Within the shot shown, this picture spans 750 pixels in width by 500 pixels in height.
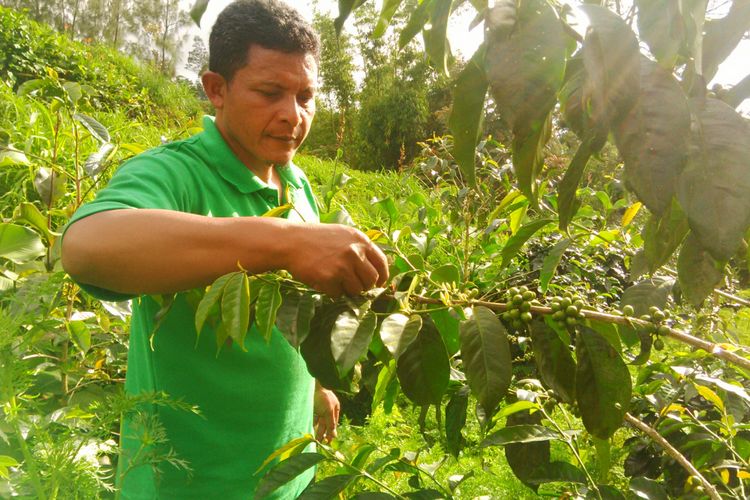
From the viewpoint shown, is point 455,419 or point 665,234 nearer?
point 665,234

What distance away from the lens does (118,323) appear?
81.2 inches

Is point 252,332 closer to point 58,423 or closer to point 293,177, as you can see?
point 58,423

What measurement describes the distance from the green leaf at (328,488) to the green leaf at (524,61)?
1.94ft

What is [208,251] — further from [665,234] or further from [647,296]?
[647,296]

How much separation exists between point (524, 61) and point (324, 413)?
1.58 meters

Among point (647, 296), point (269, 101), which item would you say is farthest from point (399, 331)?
point (269, 101)

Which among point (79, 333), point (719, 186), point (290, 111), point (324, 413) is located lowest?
point (324, 413)

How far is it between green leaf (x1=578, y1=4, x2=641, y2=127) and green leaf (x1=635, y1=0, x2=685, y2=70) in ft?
0.05

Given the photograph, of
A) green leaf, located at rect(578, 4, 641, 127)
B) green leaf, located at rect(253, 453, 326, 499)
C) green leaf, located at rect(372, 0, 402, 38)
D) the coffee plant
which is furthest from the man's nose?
green leaf, located at rect(578, 4, 641, 127)

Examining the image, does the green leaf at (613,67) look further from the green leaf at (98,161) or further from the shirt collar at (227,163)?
the green leaf at (98,161)

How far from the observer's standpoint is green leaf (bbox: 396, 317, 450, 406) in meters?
0.75

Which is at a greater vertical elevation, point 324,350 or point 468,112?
point 468,112

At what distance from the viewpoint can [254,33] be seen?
1.38 metres

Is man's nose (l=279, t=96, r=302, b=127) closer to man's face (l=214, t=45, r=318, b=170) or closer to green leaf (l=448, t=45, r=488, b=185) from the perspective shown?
man's face (l=214, t=45, r=318, b=170)
